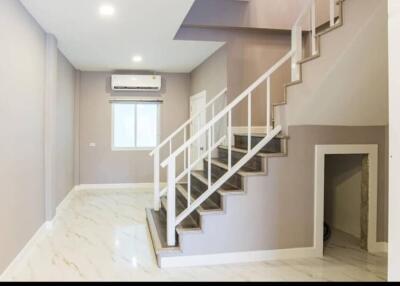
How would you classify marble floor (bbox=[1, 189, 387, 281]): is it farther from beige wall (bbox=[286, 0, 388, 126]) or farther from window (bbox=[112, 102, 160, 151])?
window (bbox=[112, 102, 160, 151])

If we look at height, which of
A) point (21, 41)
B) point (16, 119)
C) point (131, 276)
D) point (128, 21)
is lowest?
point (131, 276)

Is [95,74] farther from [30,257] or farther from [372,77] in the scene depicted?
[372,77]

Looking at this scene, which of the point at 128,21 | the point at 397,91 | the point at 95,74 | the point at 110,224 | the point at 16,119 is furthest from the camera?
the point at 95,74

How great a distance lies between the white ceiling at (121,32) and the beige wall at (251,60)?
0.29 m

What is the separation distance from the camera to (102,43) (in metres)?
4.88

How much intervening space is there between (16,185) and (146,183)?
4.43m

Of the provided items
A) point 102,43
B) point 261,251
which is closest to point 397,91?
point 261,251

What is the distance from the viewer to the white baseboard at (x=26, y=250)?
116 inches

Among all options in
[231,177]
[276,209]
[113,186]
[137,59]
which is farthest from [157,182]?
[113,186]

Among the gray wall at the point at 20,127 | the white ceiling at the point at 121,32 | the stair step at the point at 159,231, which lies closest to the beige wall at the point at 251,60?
the white ceiling at the point at 121,32

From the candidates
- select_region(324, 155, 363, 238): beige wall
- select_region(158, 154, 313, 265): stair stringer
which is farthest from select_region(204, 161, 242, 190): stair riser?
select_region(324, 155, 363, 238): beige wall

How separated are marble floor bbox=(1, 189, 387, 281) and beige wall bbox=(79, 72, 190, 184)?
9.15 feet

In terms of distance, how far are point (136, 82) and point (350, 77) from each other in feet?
16.5

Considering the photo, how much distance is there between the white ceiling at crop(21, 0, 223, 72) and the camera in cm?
345
